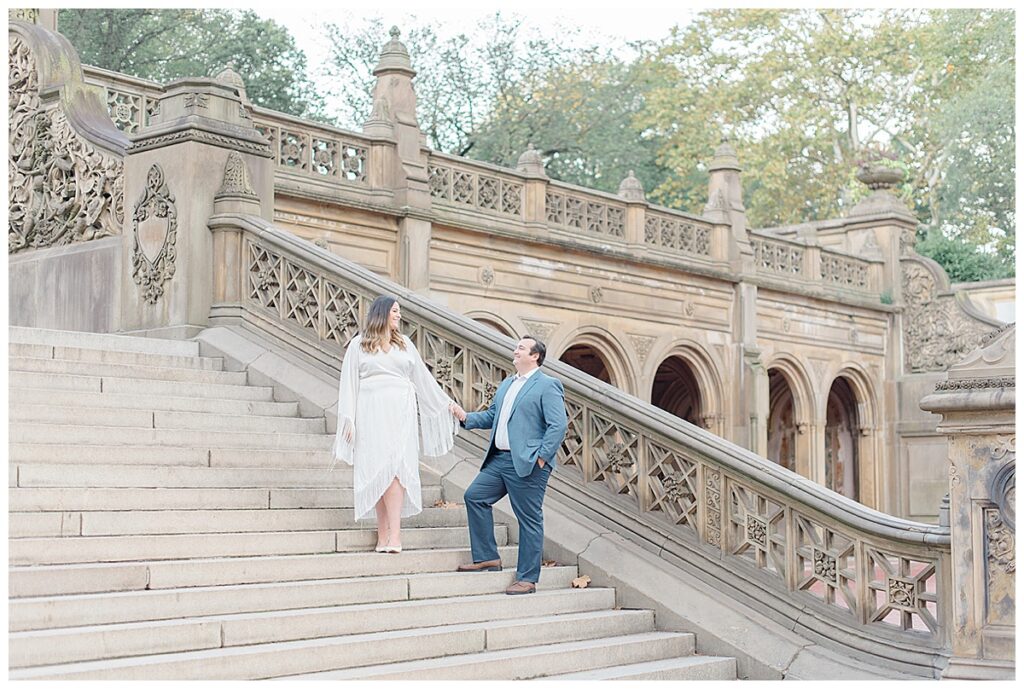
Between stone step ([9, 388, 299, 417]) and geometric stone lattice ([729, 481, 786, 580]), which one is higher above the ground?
stone step ([9, 388, 299, 417])

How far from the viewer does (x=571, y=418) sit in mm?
9297

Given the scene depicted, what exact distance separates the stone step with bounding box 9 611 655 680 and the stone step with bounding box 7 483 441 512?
1321 mm

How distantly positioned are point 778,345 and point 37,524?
21838 millimetres

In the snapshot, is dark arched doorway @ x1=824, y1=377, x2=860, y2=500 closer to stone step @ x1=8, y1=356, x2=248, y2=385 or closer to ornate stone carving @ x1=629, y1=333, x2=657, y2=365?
ornate stone carving @ x1=629, y1=333, x2=657, y2=365

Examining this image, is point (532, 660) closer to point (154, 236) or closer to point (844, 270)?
point (154, 236)

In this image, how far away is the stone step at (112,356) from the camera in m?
9.32

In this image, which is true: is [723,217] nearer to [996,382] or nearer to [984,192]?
[984,192]

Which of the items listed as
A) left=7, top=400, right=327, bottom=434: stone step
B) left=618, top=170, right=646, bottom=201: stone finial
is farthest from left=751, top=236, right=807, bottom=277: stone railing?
left=7, top=400, right=327, bottom=434: stone step

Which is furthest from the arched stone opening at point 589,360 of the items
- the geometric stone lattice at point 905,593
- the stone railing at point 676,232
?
the geometric stone lattice at point 905,593

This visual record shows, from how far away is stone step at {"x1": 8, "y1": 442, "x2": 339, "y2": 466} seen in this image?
771cm

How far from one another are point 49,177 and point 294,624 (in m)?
7.01

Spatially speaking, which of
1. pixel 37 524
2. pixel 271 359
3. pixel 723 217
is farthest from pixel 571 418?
pixel 723 217

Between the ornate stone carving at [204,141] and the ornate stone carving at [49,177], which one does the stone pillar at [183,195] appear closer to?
the ornate stone carving at [204,141]

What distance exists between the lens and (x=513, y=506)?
7.90 m
